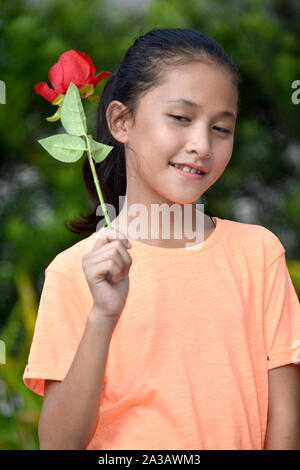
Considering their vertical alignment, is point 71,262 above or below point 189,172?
below

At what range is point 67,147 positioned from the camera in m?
1.74

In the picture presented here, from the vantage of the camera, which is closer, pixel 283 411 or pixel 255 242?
pixel 283 411

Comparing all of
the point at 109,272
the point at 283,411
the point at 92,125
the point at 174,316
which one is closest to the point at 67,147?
the point at 109,272

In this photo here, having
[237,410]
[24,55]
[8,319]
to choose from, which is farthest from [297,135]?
[237,410]

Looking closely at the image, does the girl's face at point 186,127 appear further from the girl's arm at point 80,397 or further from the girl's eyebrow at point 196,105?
the girl's arm at point 80,397

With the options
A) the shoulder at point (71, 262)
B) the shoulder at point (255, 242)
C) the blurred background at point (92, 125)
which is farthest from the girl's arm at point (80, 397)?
the blurred background at point (92, 125)

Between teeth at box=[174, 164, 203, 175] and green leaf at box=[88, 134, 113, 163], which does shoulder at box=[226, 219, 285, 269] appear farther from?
green leaf at box=[88, 134, 113, 163]

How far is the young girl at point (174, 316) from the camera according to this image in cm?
174

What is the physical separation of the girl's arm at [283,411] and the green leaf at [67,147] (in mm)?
576

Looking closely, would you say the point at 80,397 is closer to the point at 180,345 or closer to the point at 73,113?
the point at 180,345

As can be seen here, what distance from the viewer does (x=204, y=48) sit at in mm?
1866

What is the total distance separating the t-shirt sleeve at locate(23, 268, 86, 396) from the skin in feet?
0.62

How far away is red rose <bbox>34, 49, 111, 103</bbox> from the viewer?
180 centimetres

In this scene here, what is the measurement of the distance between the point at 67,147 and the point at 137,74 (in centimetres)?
27
